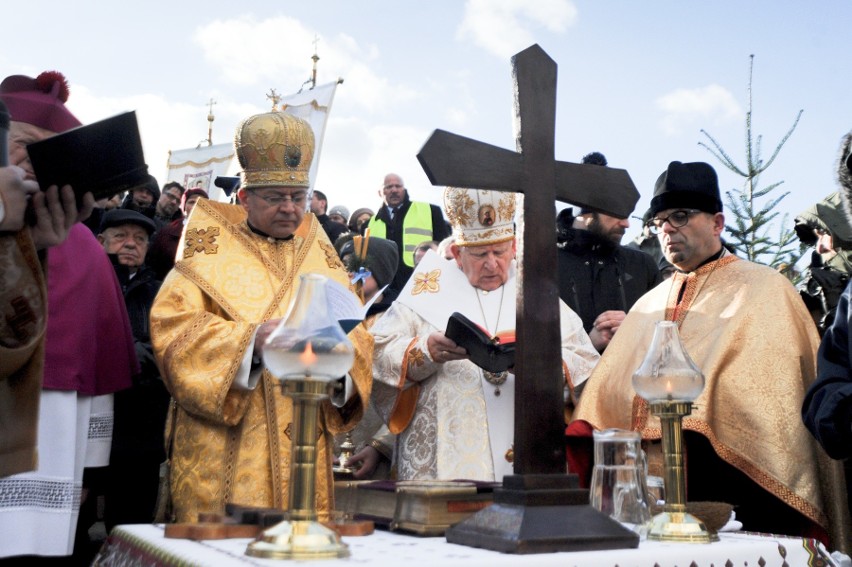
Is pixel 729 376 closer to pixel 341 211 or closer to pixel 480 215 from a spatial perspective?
pixel 480 215

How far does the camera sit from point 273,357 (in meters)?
2.21

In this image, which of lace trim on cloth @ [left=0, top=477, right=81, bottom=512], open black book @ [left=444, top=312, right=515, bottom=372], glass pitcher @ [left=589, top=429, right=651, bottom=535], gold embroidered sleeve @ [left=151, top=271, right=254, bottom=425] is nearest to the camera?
glass pitcher @ [left=589, top=429, right=651, bottom=535]

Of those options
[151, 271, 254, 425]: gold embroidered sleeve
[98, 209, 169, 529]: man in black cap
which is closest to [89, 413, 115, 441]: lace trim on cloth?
[151, 271, 254, 425]: gold embroidered sleeve

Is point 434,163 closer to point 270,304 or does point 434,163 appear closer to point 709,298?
point 270,304

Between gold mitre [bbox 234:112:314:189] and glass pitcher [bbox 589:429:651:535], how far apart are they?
2.03 m

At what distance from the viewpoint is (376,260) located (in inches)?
276

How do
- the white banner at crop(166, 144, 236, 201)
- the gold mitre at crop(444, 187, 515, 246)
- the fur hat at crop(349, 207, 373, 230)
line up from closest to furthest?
1. the gold mitre at crop(444, 187, 515, 246)
2. the fur hat at crop(349, 207, 373, 230)
3. the white banner at crop(166, 144, 236, 201)

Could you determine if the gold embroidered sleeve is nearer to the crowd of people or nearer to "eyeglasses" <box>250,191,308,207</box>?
the crowd of people

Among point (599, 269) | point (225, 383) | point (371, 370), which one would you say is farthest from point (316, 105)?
point (225, 383)

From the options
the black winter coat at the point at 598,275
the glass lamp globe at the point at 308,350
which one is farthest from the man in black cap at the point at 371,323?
the glass lamp globe at the point at 308,350

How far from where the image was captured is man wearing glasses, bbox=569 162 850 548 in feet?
13.2

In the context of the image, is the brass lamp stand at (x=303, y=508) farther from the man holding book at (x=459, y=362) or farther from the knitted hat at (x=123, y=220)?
the knitted hat at (x=123, y=220)

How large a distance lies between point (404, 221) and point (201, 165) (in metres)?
5.86

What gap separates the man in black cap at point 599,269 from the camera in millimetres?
6246
